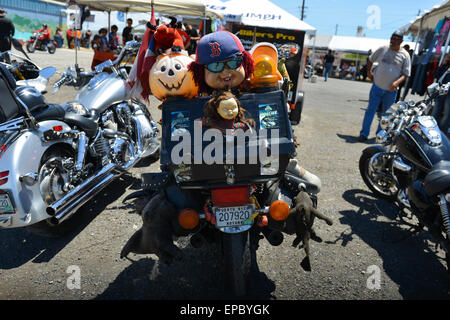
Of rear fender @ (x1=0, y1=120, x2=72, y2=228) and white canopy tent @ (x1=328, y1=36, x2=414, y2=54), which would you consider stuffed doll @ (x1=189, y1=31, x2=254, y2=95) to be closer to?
rear fender @ (x1=0, y1=120, x2=72, y2=228)

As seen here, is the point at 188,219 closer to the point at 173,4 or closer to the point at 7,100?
the point at 7,100

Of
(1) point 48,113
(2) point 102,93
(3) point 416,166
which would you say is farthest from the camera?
(2) point 102,93

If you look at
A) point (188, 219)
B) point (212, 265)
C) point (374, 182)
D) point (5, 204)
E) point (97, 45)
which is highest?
point (97, 45)

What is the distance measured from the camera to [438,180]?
245cm

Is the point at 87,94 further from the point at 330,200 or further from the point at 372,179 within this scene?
the point at 372,179

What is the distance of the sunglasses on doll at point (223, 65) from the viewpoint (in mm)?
2174

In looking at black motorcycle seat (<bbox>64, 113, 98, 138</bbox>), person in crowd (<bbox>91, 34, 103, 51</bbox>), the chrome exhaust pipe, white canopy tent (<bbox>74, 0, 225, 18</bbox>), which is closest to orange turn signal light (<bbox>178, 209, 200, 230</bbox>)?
the chrome exhaust pipe

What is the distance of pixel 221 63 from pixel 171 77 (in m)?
0.35

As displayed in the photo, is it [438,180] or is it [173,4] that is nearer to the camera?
[438,180]

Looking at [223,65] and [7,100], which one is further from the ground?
[223,65]

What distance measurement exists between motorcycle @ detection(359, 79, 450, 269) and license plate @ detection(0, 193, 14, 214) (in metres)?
3.19

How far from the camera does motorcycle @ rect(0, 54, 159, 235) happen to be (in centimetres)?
239

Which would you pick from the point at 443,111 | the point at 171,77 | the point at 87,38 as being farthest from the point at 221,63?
the point at 87,38
